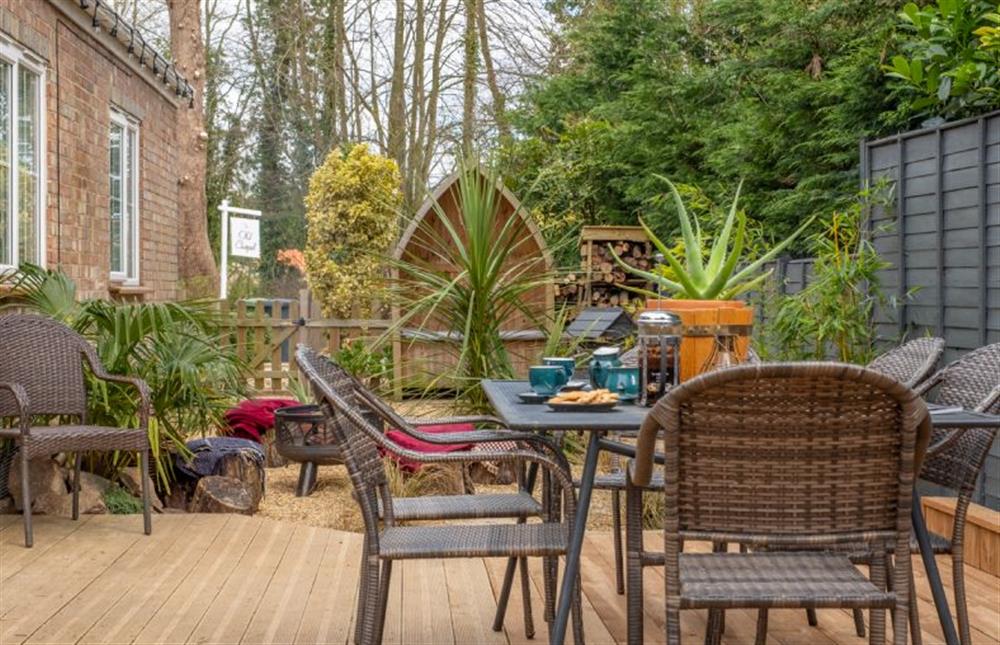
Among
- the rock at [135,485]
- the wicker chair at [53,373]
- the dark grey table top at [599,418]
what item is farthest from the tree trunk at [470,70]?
the dark grey table top at [599,418]

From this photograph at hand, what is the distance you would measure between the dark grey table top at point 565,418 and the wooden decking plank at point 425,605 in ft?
2.61

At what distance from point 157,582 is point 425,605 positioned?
1.02 meters

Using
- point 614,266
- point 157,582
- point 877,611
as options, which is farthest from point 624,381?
point 614,266

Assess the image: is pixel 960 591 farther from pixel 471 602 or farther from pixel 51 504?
pixel 51 504

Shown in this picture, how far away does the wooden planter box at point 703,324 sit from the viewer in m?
3.42

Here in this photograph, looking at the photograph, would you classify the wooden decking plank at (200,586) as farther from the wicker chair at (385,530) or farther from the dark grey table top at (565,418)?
the dark grey table top at (565,418)

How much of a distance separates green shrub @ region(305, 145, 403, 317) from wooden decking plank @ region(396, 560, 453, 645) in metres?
10.1

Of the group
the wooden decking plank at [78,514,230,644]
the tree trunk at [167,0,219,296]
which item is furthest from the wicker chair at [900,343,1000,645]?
the tree trunk at [167,0,219,296]

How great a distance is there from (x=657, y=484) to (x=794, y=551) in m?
0.68

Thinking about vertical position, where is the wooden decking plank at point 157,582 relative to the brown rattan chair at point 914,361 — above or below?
below

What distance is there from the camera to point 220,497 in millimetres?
6184

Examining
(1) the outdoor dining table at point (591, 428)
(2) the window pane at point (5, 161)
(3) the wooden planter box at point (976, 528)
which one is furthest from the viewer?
(2) the window pane at point (5, 161)

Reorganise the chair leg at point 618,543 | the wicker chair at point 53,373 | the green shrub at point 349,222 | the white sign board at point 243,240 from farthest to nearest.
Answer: the white sign board at point 243,240 → the green shrub at point 349,222 → the wicker chair at point 53,373 → the chair leg at point 618,543

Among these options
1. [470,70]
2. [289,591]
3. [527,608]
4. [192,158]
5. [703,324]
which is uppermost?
[470,70]
